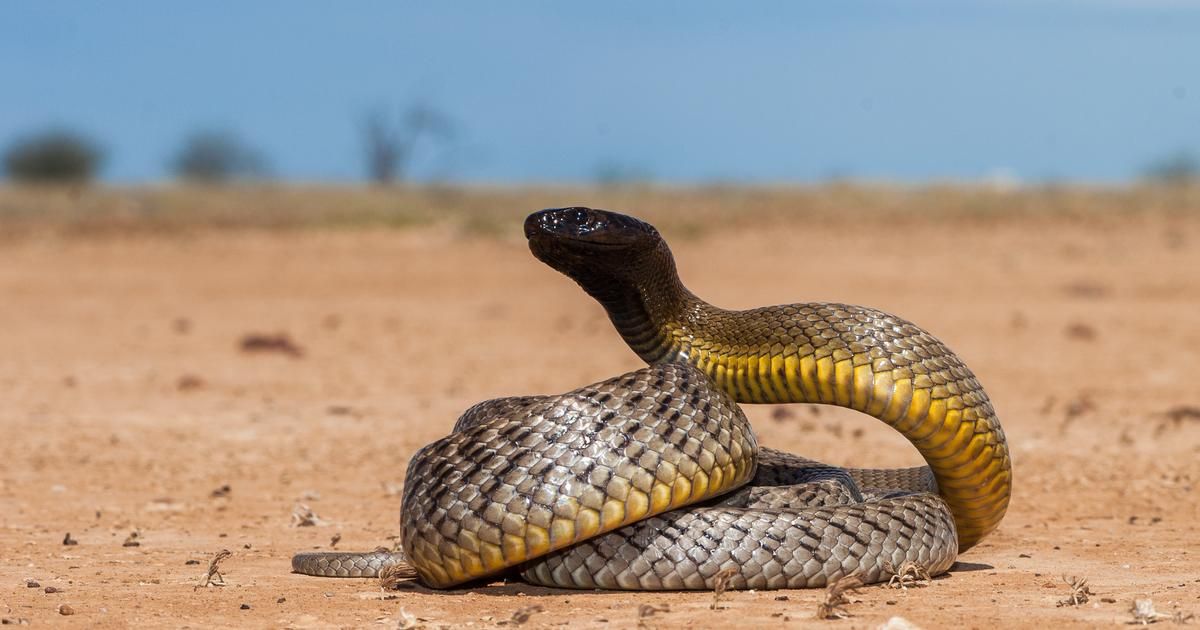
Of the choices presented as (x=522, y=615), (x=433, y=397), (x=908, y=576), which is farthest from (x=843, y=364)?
(x=433, y=397)

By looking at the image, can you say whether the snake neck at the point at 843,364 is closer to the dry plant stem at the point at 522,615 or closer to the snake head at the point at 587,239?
→ the snake head at the point at 587,239

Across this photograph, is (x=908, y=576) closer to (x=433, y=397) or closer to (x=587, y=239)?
(x=587, y=239)

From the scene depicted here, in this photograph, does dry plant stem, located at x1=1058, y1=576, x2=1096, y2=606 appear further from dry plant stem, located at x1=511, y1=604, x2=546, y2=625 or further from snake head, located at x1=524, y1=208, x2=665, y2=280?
snake head, located at x1=524, y1=208, x2=665, y2=280

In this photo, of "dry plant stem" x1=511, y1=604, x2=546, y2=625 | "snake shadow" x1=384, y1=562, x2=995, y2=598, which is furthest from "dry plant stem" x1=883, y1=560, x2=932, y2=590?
"dry plant stem" x1=511, y1=604, x2=546, y2=625

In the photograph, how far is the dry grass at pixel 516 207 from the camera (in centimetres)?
3338

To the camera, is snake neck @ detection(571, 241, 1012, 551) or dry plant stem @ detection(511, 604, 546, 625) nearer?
dry plant stem @ detection(511, 604, 546, 625)

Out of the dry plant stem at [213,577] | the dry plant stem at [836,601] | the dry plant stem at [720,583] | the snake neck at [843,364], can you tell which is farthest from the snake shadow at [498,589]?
the snake neck at [843,364]

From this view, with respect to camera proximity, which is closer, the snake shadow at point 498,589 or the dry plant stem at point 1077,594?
the dry plant stem at point 1077,594

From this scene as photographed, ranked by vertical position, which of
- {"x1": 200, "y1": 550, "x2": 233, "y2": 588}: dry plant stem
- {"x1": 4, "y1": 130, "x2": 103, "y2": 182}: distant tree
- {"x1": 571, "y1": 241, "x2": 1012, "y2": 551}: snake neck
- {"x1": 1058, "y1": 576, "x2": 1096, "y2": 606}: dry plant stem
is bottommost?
{"x1": 4, "y1": 130, "x2": 103, "y2": 182}: distant tree

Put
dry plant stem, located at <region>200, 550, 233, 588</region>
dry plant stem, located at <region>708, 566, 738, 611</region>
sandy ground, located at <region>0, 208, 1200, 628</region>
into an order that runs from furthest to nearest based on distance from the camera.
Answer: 1. dry plant stem, located at <region>200, 550, 233, 588</region>
2. sandy ground, located at <region>0, 208, 1200, 628</region>
3. dry plant stem, located at <region>708, 566, 738, 611</region>

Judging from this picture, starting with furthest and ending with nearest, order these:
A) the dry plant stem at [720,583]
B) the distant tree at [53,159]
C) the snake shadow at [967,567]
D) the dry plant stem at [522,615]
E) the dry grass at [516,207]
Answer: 1. the distant tree at [53,159]
2. the dry grass at [516,207]
3. the snake shadow at [967,567]
4. the dry plant stem at [720,583]
5. the dry plant stem at [522,615]

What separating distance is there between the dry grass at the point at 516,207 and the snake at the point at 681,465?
24350 mm

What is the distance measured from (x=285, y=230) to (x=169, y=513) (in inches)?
938

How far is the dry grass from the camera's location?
33375 millimetres
